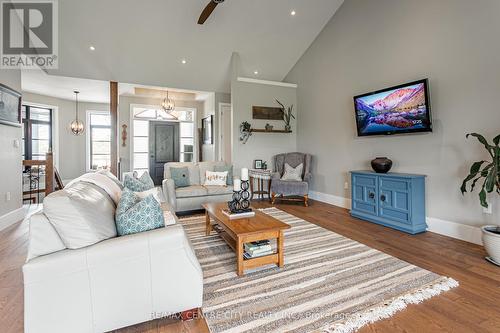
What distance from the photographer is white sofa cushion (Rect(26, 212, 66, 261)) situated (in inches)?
54.0

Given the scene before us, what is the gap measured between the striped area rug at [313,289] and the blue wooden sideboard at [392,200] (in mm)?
973

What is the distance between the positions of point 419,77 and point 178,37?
14.2ft

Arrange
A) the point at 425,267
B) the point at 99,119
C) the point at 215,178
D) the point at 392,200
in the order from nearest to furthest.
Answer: the point at 425,267 → the point at 392,200 → the point at 215,178 → the point at 99,119

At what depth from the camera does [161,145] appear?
7.61m

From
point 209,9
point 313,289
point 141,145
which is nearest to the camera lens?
point 313,289

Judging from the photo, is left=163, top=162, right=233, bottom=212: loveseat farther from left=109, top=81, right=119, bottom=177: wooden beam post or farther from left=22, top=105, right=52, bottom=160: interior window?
left=22, top=105, right=52, bottom=160: interior window

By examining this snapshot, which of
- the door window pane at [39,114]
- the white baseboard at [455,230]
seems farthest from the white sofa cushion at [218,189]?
the door window pane at [39,114]

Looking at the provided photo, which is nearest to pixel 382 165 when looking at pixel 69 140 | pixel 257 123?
pixel 257 123

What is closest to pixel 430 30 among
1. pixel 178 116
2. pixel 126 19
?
pixel 126 19

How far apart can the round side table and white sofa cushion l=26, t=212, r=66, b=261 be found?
13.7ft

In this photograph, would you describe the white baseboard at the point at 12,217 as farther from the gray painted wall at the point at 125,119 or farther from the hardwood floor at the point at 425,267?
the gray painted wall at the point at 125,119

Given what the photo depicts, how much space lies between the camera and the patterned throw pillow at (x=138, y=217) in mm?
1628

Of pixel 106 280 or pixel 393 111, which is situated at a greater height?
pixel 393 111

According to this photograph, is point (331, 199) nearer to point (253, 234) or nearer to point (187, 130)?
point (253, 234)
